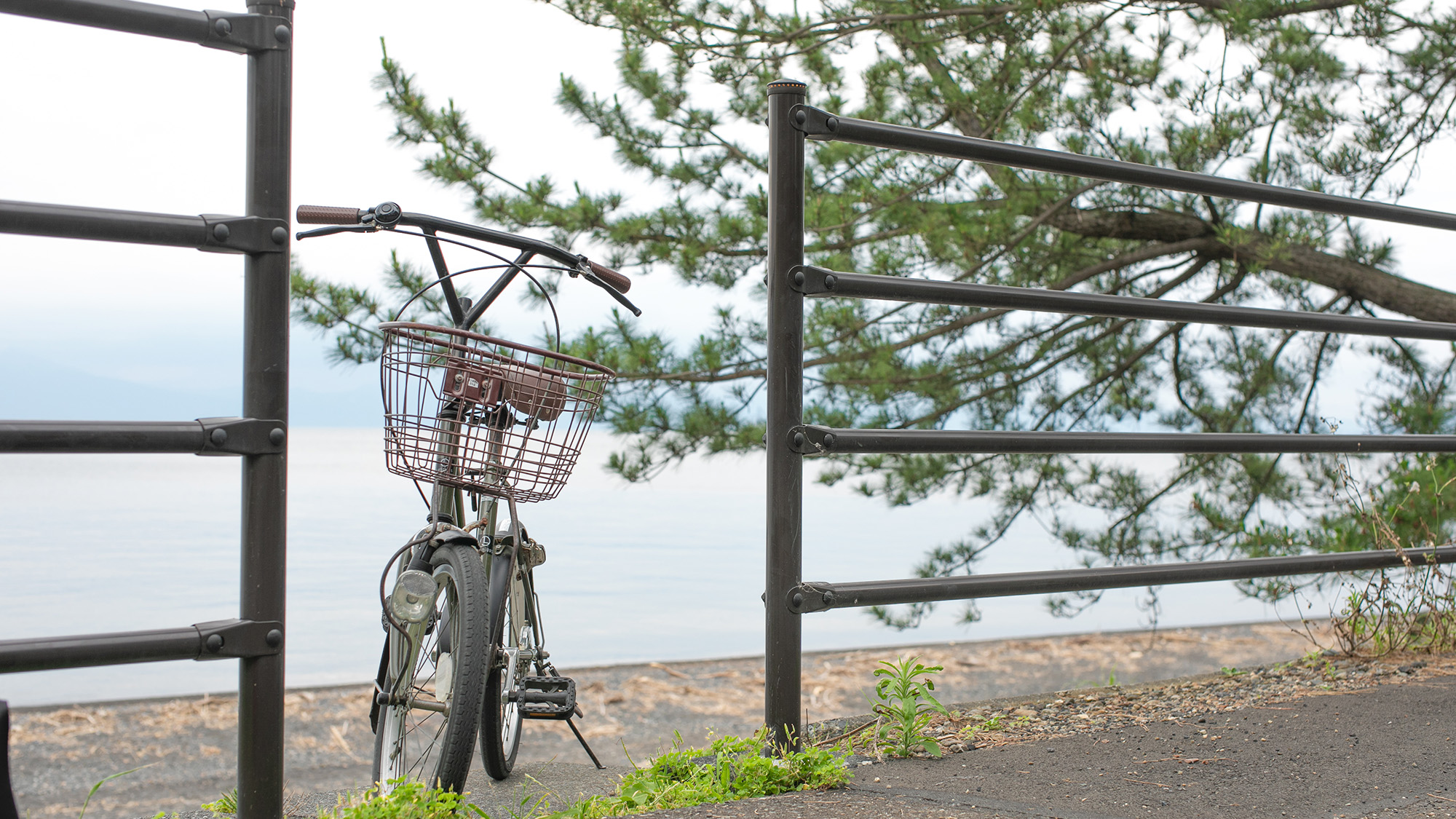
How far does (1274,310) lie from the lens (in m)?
2.16

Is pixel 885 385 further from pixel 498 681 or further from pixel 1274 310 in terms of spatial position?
pixel 498 681

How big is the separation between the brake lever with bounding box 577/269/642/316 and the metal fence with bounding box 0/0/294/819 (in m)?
0.61

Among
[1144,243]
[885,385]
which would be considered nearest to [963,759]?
[885,385]

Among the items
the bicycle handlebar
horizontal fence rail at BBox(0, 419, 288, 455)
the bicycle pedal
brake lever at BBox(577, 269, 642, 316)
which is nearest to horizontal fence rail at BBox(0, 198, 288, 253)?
horizontal fence rail at BBox(0, 419, 288, 455)

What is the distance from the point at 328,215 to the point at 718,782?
3.58ft

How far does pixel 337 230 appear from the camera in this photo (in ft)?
5.66

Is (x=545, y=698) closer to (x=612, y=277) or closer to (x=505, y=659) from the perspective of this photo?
(x=505, y=659)

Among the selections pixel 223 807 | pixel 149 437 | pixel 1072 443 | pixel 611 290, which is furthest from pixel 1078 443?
pixel 223 807

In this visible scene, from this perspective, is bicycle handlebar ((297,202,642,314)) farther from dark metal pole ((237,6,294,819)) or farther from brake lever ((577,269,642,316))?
dark metal pole ((237,6,294,819))

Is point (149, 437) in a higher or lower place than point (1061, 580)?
higher

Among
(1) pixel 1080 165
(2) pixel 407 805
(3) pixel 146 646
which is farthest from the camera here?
(1) pixel 1080 165

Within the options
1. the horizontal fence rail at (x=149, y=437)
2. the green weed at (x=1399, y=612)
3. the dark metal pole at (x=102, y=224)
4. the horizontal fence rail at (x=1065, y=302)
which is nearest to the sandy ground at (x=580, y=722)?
the green weed at (x=1399, y=612)

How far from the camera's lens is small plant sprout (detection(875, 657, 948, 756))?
1652 mm

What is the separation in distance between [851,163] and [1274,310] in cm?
238
